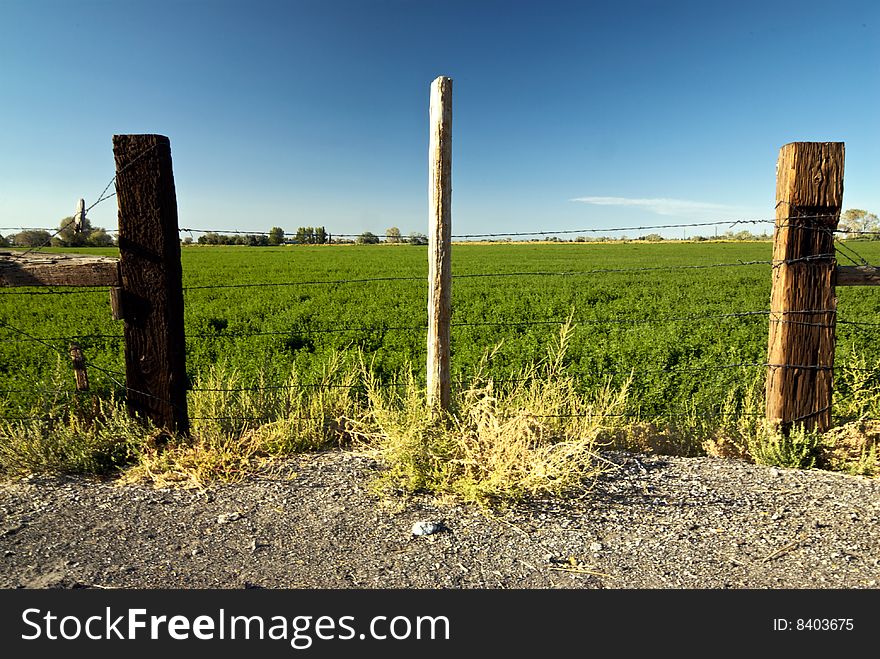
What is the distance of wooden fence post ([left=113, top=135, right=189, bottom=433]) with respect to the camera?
4316mm

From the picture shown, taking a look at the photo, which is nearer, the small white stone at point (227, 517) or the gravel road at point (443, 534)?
the gravel road at point (443, 534)

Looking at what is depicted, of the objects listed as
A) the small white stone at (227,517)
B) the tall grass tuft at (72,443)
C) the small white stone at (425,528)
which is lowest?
the small white stone at (227,517)

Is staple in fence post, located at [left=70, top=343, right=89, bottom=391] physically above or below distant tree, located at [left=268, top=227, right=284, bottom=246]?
below

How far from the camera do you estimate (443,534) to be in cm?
340

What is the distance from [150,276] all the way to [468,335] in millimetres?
6543

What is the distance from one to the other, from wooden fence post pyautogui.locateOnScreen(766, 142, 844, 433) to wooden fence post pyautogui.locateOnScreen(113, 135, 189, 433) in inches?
177

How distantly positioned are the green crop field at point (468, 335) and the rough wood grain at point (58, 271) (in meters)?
0.44

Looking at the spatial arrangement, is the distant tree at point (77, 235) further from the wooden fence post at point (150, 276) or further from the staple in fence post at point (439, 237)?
the staple in fence post at point (439, 237)

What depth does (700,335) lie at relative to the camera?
33.8 feet

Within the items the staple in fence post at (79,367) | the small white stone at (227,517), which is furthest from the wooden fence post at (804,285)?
the staple in fence post at (79,367)

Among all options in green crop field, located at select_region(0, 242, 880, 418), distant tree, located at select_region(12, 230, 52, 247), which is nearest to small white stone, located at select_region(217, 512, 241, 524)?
green crop field, located at select_region(0, 242, 880, 418)

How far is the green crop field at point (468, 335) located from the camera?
670 centimetres

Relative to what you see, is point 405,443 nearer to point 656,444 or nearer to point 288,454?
point 288,454

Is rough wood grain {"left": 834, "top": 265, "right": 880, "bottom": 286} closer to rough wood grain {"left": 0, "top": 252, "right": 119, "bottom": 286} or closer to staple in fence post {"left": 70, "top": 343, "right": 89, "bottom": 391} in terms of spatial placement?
rough wood grain {"left": 0, "top": 252, "right": 119, "bottom": 286}
